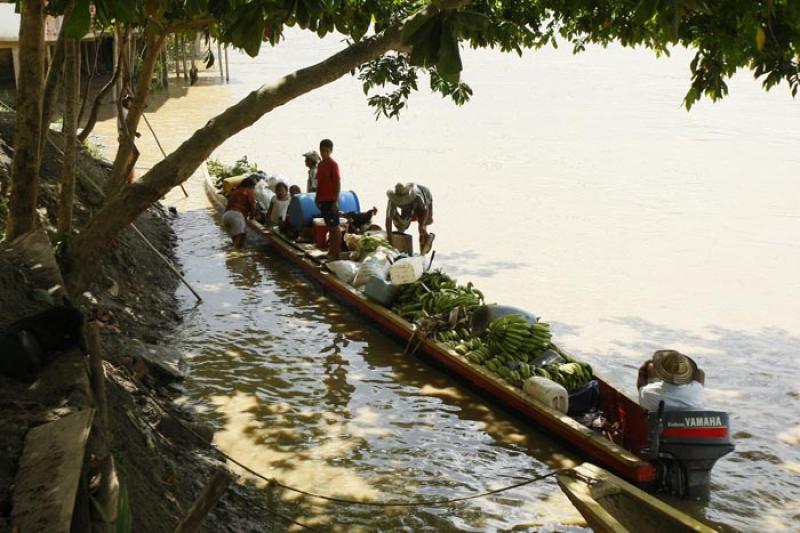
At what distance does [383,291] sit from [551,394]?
3036 millimetres

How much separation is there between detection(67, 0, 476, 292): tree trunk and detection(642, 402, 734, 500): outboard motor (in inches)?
123

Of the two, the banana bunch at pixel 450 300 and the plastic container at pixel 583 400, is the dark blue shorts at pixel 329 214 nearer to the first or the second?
the banana bunch at pixel 450 300

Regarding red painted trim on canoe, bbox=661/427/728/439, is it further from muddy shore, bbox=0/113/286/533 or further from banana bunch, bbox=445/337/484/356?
muddy shore, bbox=0/113/286/533

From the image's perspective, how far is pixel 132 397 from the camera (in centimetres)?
604

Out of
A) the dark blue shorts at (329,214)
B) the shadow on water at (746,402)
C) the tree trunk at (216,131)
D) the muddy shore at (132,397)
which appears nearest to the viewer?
the muddy shore at (132,397)

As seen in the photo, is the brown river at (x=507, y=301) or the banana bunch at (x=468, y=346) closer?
the brown river at (x=507, y=301)

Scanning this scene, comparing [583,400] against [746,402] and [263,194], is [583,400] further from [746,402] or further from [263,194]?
[263,194]

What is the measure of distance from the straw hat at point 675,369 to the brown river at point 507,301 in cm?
89

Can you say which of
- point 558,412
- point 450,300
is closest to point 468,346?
point 450,300

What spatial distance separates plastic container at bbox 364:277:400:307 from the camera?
9.65m

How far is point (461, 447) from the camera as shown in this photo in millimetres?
7352

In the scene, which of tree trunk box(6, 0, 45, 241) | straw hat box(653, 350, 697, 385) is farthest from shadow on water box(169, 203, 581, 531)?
tree trunk box(6, 0, 45, 241)

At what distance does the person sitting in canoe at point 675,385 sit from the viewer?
20.7ft

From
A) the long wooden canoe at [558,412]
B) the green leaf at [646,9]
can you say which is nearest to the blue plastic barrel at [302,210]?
the long wooden canoe at [558,412]
